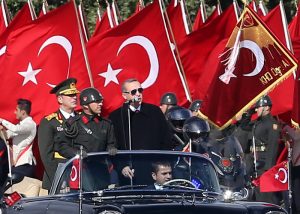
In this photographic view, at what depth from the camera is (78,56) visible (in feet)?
64.5

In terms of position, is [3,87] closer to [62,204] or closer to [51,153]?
[51,153]

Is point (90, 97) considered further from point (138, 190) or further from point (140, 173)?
point (138, 190)

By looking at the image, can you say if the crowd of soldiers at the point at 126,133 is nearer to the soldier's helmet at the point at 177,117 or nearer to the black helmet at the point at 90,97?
the black helmet at the point at 90,97

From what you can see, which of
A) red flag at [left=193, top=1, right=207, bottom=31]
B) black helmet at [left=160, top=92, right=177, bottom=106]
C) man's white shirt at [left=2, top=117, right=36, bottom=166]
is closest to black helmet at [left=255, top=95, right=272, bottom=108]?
black helmet at [left=160, top=92, right=177, bottom=106]

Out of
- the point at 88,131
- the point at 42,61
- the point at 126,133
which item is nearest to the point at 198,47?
the point at 42,61

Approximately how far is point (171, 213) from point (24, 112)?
673 cm

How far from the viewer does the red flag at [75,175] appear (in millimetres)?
12641

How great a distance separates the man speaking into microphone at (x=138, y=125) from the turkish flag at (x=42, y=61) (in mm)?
3266

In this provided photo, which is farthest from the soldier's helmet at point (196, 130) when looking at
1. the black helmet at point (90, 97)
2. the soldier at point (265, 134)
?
the soldier at point (265, 134)

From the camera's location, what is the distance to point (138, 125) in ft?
52.3

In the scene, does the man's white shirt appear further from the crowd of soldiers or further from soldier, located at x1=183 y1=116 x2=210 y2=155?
soldier, located at x1=183 y1=116 x2=210 y2=155

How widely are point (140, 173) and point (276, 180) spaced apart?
8.35ft

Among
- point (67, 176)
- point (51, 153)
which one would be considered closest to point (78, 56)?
point (51, 153)

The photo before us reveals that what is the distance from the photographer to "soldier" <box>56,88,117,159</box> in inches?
611
